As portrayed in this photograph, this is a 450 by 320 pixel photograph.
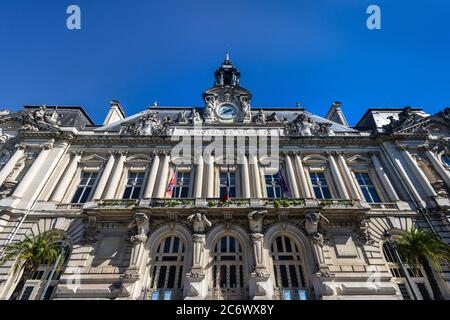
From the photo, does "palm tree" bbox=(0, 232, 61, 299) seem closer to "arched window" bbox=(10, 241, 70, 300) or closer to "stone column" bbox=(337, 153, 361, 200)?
"arched window" bbox=(10, 241, 70, 300)

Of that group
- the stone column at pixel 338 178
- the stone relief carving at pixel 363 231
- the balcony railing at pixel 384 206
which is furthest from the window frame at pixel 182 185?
the balcony railing at pixel 384 206

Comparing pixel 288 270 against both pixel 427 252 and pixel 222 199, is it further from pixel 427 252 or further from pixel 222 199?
pixel 427 252

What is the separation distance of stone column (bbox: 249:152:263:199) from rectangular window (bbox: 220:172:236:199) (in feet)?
5.49

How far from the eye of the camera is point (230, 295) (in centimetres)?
1266

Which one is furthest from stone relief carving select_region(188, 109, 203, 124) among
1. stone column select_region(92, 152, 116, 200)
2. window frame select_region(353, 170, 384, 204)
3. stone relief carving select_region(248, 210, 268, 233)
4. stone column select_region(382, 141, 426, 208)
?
stone column select_region(382, 141, 426, 208)

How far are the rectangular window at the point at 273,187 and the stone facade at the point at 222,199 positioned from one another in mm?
164

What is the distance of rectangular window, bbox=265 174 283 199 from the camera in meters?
17.6

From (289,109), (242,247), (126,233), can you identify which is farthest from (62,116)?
(289,109)

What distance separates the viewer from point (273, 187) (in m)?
18.0

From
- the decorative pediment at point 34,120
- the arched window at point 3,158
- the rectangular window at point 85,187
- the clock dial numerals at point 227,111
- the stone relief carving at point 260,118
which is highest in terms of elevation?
the clock dial numerals at point 227,111

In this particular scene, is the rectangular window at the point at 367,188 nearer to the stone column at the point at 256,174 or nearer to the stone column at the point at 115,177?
the stone column at the point at 256,174

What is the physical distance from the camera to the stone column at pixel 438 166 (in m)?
17.2
